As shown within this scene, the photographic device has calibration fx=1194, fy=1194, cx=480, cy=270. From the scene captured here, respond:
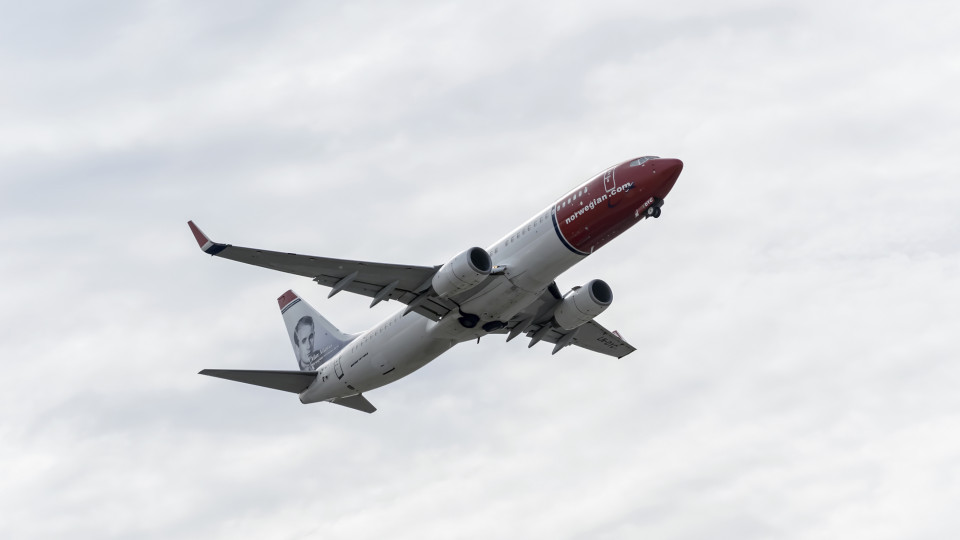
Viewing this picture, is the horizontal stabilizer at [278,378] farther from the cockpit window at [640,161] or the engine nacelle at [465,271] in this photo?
the cockpit window at [640,161]

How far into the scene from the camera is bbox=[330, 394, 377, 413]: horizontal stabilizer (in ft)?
208

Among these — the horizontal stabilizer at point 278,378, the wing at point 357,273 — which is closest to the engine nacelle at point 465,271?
the wing at point 357,273

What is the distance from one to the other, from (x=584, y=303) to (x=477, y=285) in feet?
22.0

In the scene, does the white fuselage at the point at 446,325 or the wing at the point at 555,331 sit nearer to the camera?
the white fuselage at the point at 446,325

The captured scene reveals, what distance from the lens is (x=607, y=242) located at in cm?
5222

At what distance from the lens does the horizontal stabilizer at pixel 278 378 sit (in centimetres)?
5975

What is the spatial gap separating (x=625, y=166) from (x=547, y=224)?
13.7ft

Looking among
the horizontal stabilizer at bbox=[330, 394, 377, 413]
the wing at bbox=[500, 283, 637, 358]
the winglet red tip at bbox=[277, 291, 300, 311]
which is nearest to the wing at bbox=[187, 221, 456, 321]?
the wing at bbox=[500, 283, 637, 358]

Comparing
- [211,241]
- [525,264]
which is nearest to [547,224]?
[525,264]

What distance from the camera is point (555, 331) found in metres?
62.1

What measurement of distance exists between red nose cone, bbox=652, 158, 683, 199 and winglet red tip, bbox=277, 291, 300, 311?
27894 mm

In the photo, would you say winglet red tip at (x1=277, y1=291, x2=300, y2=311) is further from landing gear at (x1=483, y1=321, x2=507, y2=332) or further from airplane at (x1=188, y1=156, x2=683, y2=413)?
landing gear at (x1=483, y1=321, x2=507, y2=332)

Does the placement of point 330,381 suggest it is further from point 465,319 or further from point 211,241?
point 211,241

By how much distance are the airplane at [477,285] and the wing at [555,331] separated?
0.08 metres
